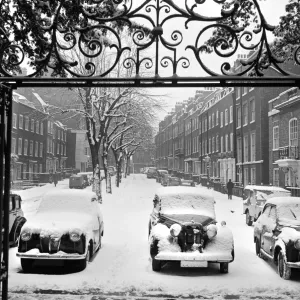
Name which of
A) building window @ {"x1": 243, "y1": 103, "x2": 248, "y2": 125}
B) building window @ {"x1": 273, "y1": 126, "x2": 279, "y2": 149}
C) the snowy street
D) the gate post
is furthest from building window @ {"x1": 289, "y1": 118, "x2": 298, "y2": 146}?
the gate post

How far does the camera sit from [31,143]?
51.6 metres

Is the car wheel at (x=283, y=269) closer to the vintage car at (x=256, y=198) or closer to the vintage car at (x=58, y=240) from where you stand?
the vintage car at (x=58, y=240)

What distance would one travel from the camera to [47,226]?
9242 mm

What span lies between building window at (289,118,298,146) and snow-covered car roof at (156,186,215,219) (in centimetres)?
1989

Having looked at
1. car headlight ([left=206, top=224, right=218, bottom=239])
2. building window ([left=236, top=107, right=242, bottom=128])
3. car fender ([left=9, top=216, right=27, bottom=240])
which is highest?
building window ([left=236, top=107, right=242, bottom=128])

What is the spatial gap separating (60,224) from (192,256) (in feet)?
9.70

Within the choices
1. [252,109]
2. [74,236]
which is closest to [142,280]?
[74,236]

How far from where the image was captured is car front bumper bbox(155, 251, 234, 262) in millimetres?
8852

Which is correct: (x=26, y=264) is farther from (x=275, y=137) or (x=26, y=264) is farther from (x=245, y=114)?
(x=245, y=114)

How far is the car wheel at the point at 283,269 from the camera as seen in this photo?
28.1ft

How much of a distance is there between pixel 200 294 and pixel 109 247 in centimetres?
535

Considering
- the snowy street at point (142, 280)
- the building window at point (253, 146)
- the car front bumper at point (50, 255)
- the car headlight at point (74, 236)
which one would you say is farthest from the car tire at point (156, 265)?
the building window at point (253, 146)

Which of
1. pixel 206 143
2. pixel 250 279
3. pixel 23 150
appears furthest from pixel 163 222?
pixel 206 143

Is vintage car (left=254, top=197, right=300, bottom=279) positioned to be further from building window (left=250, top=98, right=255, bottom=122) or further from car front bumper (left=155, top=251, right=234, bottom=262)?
building window (left=250, top=98, right=255, bottom=122)
